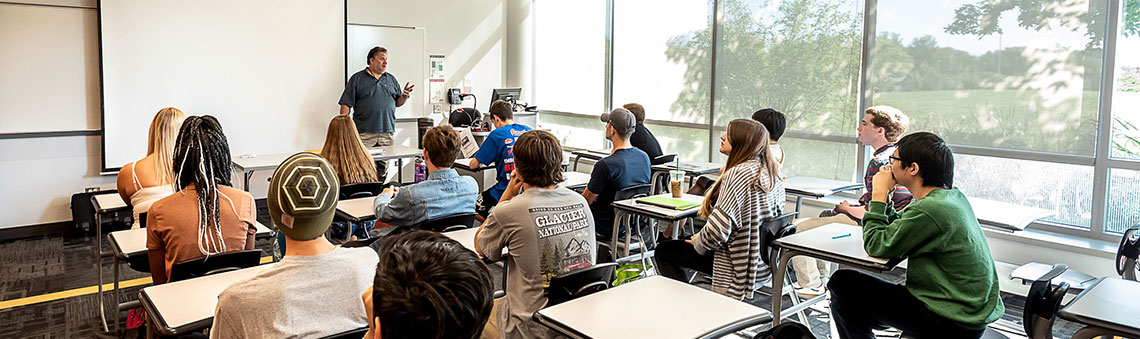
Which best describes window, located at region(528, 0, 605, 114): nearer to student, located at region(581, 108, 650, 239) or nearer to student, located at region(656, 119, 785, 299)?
student, located at region(581, 108, 650, 239)

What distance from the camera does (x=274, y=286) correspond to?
1.74 metres

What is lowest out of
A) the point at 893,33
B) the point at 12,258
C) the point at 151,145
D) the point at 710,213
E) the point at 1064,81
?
the point at 12,258

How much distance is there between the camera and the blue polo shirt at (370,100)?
6996 millimetres

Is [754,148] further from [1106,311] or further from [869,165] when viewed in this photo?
[1106,311]

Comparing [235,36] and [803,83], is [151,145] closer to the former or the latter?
[235,36]

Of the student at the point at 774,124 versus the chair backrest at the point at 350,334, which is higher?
the student at the point at 774,124

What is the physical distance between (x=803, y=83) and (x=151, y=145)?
464 cm

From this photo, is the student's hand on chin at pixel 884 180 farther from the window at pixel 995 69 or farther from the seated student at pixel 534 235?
the window at pixel 995 69

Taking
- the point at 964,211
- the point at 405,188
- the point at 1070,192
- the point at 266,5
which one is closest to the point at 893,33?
the point at 1070,192

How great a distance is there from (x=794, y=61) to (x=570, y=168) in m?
2.80

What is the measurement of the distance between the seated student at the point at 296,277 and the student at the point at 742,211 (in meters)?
1.96

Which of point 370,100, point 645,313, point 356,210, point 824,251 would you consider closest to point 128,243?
point 356,210

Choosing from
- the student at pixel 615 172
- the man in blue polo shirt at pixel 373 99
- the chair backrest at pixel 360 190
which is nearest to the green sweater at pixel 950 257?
the student at pixel 615 172

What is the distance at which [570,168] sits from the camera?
310 inches
